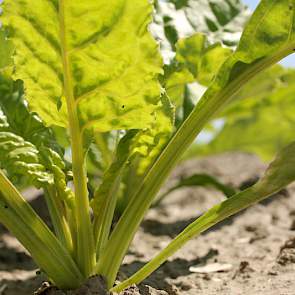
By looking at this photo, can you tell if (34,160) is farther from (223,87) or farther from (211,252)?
(211,252)

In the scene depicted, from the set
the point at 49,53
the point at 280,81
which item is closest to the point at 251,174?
the point at 280,81

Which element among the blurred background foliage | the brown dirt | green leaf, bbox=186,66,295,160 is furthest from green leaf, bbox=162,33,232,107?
green leaf, bbox=186,66,295,160

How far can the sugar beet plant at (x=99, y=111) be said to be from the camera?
1.09 meters

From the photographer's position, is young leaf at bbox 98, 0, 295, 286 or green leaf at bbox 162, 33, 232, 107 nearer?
young leaf at bbox 98, 0, 295, 286

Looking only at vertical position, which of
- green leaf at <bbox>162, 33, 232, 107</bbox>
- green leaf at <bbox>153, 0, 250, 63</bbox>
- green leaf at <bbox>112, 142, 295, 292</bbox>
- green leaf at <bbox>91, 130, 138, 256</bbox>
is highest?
green leaf at <bbox>153, 0, 250, 63</bbox>

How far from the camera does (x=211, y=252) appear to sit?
1812 millimetres

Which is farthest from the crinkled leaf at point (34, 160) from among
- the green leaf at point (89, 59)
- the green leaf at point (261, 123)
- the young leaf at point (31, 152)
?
the green leaf at point (261, 123)

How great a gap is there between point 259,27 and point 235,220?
43.3 inches

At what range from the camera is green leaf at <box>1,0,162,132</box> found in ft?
3.51

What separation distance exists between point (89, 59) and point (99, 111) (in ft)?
0.36

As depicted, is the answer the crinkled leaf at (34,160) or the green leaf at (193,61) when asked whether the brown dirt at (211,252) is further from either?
the green leaf at (193,61)

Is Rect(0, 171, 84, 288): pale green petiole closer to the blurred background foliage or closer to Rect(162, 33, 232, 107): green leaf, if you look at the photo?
the blurred background foliage

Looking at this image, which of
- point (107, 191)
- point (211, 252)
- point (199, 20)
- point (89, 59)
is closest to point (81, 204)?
point (107, 191)

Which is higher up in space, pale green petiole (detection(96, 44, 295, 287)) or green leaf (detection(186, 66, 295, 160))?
green leaf (detection(186, 66, 295, 160))
